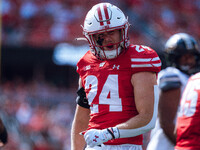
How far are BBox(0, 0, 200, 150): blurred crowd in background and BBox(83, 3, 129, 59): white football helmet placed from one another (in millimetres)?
7501

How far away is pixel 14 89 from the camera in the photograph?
1358 cm

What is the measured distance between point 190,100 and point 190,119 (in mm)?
139

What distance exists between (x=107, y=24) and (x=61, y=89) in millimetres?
12396

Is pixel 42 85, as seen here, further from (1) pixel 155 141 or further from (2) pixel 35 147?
(1) pixel 155 141

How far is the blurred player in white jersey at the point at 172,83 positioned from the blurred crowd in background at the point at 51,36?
21.9ft

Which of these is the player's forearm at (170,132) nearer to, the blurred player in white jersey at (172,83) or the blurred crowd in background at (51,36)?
the blurred player in white jersey at (172,83)

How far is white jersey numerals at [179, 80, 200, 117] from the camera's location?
10.3 ft

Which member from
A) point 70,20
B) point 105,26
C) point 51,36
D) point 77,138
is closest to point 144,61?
point 105,26

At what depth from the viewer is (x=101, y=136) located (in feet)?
9.50

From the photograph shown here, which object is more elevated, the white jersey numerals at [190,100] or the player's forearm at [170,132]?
the white jersey numerals at [190,100]

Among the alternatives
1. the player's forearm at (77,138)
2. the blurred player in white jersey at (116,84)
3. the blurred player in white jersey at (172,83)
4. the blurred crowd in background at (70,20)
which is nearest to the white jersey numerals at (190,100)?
the blurred player in white jersey at (116,84)

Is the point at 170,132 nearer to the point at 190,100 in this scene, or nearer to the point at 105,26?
the point at 190,100

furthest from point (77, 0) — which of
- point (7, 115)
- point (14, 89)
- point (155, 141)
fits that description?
point (155, 141)

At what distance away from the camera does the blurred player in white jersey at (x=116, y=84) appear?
3.00m
